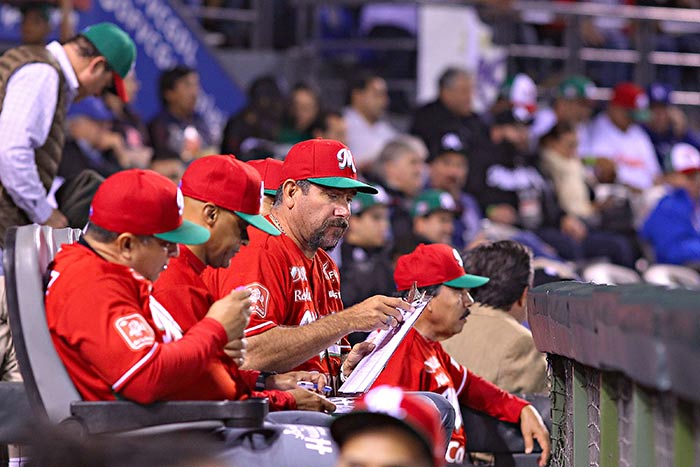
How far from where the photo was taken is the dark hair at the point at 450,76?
39.5ft

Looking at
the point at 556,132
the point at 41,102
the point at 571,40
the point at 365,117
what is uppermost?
the point at 41,102

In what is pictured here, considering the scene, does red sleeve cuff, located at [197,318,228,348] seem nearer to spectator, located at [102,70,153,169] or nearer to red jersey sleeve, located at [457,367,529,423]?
red jersey sleeve, located at [457,367,529,423]

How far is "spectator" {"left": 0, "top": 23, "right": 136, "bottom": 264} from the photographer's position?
241 inches

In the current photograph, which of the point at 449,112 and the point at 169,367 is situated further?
the point at 449,112

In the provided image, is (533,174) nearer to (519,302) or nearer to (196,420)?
(519,302)

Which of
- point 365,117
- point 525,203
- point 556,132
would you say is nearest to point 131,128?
point 365,117

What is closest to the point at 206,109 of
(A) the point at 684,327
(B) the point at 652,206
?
(B) the point at 652,206

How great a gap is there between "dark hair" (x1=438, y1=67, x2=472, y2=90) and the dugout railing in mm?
7702

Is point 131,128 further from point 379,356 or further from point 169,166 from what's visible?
point 379,356

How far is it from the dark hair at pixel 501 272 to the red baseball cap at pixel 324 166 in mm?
1529

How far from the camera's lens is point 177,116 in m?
10.8

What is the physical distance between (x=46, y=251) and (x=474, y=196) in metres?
8.07

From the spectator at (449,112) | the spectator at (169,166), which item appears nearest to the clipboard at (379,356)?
the spectator at (169,166)

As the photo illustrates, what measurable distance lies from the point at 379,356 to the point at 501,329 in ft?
5.61
